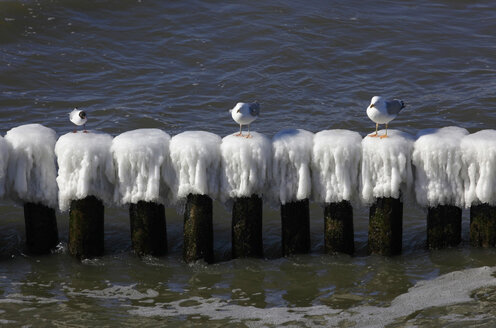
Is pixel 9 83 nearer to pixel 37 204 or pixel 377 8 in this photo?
pixel 37 204

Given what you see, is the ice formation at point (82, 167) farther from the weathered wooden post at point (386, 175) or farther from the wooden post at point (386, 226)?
the wooden post at point (386, 226)

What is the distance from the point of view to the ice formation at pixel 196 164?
7.80 metres

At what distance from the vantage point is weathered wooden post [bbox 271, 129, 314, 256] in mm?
7867

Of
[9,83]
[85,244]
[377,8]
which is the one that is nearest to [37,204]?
[85,244]

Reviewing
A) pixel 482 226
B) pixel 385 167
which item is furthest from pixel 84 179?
pixel 482 226

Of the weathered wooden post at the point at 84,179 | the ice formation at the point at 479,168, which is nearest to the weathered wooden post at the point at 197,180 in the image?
the weathered wooden post at the point at 84,179

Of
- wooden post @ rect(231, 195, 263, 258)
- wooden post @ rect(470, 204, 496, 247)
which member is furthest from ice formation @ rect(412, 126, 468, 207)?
wooden post @ rect(231, 195, 263, 258)

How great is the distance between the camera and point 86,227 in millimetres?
8117

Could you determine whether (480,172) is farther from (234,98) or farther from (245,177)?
(234,98)

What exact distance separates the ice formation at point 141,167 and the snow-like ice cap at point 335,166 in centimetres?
144

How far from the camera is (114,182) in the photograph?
7992mm

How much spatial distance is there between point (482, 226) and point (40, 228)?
14.7 feet

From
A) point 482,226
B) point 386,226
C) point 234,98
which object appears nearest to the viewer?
point 386,226

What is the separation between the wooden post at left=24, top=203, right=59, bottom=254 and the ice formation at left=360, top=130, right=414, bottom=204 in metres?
3.19
